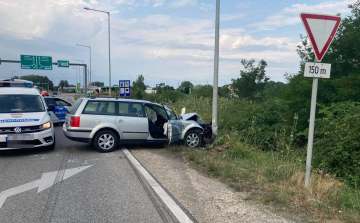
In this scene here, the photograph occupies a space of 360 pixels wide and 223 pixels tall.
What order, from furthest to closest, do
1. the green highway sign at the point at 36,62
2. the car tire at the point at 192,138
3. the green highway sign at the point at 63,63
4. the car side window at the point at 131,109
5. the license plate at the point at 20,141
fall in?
1. the green highway sign at the point at 63,63
2. the green highway sign at the point at 36,62
3. the car tire at the point at 192,138
4. the car side window at the point at 131,109
5. the license plate at the point at 20,141

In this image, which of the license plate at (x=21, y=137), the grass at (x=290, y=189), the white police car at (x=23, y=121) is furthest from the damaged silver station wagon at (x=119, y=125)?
the grass at (x=290, y=189)

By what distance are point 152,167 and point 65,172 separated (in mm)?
2000

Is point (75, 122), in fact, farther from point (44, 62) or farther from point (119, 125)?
point (44, 62)

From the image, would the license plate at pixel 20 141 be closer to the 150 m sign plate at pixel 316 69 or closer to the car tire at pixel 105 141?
the car tire at pixel 105 141

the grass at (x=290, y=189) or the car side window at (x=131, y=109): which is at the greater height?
the car side window at (x=131, y=109)

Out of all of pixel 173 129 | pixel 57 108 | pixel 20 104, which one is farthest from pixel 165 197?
pixel 57 108

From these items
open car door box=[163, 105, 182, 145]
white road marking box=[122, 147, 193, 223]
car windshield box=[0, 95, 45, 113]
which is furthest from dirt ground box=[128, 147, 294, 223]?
car windshield box=[0, 95, 45, 113]

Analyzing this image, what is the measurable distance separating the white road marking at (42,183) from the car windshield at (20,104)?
11.1 feet

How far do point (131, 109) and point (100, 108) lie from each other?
0.96 m

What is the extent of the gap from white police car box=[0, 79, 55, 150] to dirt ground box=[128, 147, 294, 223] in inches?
122

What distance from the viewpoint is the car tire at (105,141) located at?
897 cm

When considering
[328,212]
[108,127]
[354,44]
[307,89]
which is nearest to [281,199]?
[328,212]

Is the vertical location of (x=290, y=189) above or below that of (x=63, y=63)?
below

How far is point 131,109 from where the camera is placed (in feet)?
31.3
